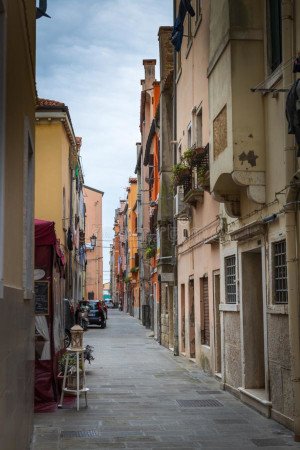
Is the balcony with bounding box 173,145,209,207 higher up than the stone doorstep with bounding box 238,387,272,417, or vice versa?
the balcony with bounding box 173,145,209,207

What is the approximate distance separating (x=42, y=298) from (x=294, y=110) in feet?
19.2

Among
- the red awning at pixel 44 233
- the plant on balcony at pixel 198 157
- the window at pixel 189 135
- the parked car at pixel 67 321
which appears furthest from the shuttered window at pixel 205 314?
the red awning at pixel 44 233

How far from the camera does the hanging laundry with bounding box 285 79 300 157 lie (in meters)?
8.00

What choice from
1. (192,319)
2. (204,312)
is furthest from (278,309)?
(192,319)

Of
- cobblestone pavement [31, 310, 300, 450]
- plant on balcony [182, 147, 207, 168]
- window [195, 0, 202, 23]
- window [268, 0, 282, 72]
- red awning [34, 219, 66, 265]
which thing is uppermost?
window [195, 0, 202, 23]

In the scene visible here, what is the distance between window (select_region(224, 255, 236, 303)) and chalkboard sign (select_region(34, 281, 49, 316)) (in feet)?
11.6

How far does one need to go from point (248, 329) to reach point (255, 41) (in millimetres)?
4809

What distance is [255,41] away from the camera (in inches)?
424

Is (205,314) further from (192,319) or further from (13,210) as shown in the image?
(13,210)

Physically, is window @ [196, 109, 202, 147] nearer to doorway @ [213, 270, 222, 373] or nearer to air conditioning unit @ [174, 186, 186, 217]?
air conditioning unit @ [174, 186, 186, 217]

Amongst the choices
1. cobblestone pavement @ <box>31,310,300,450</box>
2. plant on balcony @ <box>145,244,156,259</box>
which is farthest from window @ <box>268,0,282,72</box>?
plant on balcony @ <box>145,244,156,259</box>

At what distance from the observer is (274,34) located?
34.3 feet

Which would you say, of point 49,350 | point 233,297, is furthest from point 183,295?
point 49,350

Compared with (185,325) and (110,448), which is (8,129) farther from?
(185,325)
